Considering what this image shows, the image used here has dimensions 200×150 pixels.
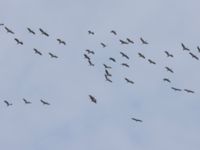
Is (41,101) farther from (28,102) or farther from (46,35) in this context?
(46,35)

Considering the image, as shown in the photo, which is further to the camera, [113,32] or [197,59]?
[113,32]

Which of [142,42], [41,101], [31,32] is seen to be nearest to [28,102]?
[41,101]

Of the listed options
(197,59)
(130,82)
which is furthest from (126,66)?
(197,59)

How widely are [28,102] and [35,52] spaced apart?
11844 millimetres

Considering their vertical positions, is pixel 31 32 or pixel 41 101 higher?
pixel 31 32

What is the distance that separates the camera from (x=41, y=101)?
194375mm

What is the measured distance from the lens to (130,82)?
615 feet

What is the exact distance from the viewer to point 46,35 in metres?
189

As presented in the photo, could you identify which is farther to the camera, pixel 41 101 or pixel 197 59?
pixel 41 101

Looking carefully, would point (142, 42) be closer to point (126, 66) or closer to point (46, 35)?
point (126, 66)

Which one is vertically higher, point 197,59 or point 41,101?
point 197,59

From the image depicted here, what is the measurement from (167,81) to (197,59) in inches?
403

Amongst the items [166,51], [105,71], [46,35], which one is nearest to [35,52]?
[46,35]

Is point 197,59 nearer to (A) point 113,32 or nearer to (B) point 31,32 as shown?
(A) point 113,32
